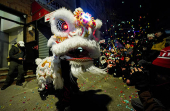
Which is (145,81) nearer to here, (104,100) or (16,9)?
(104,100)

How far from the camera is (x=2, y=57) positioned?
17.3 feet

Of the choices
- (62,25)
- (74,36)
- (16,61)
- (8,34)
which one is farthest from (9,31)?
(74,36)

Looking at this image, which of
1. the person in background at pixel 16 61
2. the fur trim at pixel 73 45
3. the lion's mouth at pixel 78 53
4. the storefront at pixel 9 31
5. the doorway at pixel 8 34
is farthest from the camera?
A: the doorway at pixel 8 34

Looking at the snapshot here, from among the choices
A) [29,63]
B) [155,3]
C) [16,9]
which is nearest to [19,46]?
[29,63]

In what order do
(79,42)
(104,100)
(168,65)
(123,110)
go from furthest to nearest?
(104,100)
(123,110)
(79,42)
(168,65)

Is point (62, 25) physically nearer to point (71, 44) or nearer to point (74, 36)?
point (74, 36)

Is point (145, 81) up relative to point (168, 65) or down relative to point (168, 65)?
down

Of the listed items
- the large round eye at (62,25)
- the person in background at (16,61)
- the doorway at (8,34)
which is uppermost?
the doorway at (8,34)

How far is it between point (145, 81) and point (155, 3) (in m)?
6.68

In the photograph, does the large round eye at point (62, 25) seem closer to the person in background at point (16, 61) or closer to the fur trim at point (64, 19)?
the fur trim at point (64, 19)

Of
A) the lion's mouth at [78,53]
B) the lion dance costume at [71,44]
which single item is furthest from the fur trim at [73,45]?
the lion's mouth at [78,53]

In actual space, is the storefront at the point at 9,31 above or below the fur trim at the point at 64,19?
above

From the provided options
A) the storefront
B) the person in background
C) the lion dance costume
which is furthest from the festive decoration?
the storefront

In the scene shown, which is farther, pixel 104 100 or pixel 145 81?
pixel 104 100
